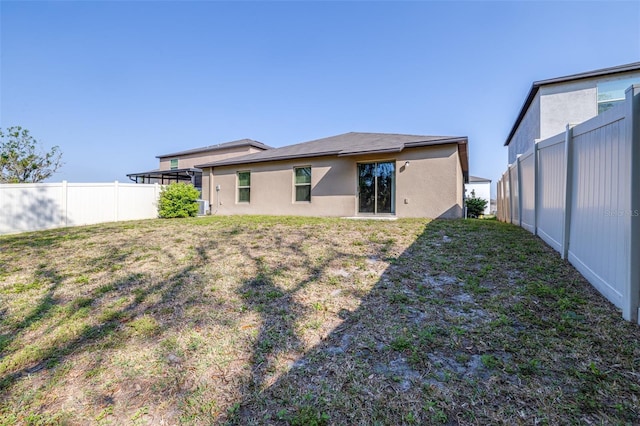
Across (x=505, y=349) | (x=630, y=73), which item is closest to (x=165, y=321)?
(x=505, y=349)

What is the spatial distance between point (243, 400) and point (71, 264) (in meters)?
4.71

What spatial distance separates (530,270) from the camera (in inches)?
144

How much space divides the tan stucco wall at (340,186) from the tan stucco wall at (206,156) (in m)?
8.21

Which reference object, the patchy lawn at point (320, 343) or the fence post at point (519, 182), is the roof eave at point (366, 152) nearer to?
the fence post at point (519, 182)

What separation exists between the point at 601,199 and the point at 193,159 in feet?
89.3

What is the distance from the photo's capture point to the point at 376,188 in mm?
10734

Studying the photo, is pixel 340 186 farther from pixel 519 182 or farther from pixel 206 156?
pixel 206 156

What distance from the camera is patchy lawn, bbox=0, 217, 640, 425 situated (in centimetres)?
172

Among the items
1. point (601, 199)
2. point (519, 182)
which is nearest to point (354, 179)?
point (519, 182)

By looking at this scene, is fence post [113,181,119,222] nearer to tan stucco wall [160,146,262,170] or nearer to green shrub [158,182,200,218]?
green shrub [158,182,200,218]

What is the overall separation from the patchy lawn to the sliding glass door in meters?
5.97

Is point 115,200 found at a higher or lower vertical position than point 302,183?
lower

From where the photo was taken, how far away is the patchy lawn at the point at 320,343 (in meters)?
1.72

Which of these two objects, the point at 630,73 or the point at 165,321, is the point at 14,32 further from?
the point at 630,73
